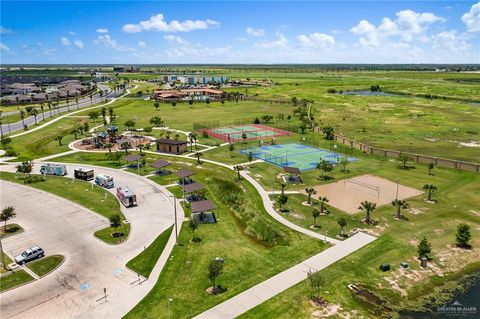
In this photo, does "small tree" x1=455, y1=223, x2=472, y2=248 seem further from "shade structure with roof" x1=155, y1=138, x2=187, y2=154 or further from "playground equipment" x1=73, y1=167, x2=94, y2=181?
"playground equipment" x1=73, y1=167, x2=94, y2=181

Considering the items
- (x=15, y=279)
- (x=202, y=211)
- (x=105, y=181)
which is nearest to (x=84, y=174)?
(x=105, y=181)

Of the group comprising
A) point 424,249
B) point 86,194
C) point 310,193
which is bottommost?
Answer: point 86,194

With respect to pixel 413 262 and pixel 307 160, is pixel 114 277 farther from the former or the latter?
pixel 307 160

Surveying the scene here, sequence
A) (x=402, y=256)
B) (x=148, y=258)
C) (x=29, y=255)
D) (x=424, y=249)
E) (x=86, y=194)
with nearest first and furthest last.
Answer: (x=29, y=255), (x=424, y=249), (x=148, y=258), (x=402, y=256), (x=86, y=194)

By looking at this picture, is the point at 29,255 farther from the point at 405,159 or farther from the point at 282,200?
the point at 405,159

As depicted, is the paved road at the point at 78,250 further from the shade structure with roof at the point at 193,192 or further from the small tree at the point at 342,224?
the small tree at the point at 342,224

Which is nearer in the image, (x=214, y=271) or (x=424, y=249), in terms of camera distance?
(x=214, y=271)

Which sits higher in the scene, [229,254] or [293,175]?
[293,175]

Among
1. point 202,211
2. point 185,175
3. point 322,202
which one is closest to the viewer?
point 202,211
